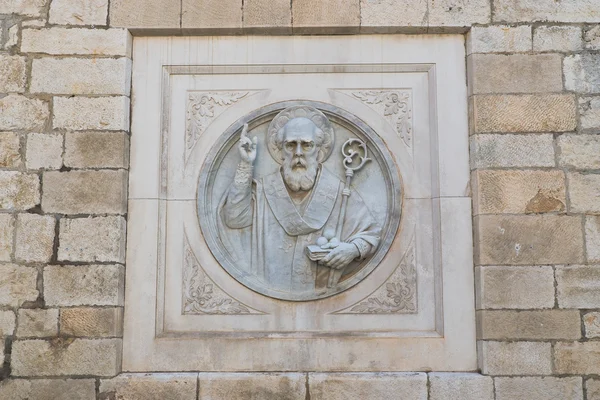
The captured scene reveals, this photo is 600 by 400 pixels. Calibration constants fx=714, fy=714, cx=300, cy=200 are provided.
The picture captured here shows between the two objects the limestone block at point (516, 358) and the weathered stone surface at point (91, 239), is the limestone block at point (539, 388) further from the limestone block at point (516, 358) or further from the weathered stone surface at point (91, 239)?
the weathered stone surface at point (91, 239)

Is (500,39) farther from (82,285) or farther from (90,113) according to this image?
(82,285)

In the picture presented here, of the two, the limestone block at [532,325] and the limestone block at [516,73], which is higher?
the limestone block at [516,73]

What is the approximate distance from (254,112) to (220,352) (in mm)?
1741

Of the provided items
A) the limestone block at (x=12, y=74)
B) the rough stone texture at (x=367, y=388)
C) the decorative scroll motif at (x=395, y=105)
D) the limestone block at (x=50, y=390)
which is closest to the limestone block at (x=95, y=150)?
the limestone block at (x=12, y=74)

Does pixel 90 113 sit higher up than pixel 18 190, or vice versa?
pixel 90 113

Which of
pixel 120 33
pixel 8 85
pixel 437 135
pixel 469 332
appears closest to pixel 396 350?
pixel 469 332

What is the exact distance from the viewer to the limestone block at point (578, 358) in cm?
476

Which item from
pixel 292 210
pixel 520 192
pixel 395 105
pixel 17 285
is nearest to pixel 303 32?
pixel 395 105

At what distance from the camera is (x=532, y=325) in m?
4.83

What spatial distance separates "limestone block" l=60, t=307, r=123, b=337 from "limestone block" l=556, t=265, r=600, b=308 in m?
3.04

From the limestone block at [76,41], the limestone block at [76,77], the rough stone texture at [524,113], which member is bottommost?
the rough stone texture at [524,113]

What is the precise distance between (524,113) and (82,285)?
333 centimetres

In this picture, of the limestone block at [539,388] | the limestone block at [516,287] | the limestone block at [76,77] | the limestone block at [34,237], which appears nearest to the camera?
the limestone block at [539,388]

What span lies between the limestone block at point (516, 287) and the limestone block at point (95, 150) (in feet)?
8.81
